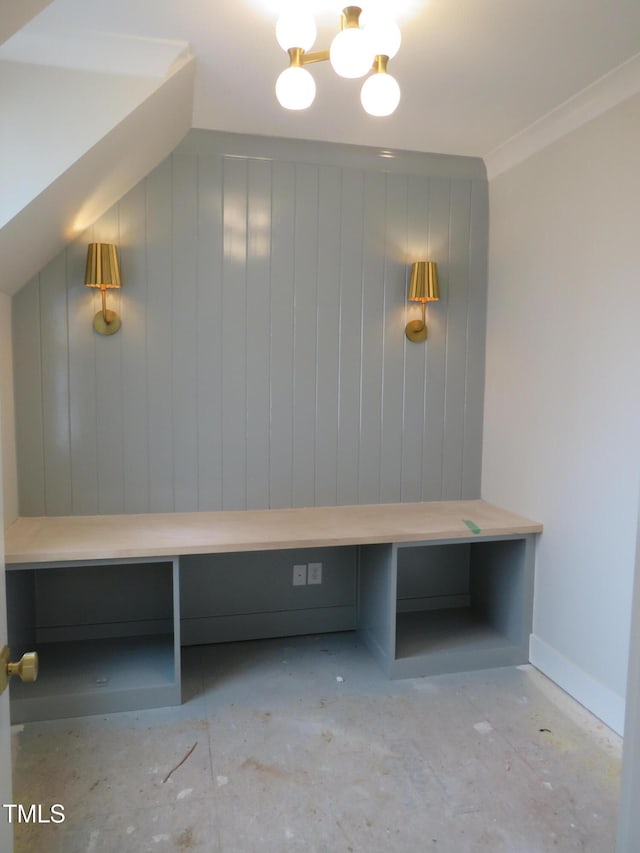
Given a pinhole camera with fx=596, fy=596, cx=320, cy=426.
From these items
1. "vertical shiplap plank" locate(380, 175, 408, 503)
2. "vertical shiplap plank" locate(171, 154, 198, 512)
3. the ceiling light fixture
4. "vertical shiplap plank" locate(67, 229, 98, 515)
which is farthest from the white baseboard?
the ceiling light fixture

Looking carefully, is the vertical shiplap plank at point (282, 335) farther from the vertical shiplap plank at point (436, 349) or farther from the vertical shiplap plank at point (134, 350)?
the vertical shiplap plank at point (436, 349)

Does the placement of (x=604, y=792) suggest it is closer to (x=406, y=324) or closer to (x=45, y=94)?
(x=406, y=324)

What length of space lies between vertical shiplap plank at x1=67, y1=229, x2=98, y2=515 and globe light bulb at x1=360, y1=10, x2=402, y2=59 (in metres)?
1.58

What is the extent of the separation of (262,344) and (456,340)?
3.43ft

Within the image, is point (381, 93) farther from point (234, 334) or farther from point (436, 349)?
point (436, 349)

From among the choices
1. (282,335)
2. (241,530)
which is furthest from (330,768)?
(282,335)

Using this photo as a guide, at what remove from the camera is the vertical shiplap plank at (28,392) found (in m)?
2.65

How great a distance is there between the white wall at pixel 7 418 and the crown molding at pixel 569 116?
2.43 m

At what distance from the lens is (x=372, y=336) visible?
10.1 ft

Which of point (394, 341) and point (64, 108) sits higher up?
point (64, 108)

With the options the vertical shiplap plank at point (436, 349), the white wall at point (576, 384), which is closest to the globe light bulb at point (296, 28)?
the white wall at point (576, 384)

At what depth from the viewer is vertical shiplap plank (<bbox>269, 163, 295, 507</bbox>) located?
291cm

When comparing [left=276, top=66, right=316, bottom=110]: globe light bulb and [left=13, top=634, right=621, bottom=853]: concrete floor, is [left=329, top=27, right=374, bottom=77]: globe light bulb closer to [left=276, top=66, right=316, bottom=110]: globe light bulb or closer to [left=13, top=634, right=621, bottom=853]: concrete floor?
[left=276, top=66, right=316, bottom=110]: globe light bulb

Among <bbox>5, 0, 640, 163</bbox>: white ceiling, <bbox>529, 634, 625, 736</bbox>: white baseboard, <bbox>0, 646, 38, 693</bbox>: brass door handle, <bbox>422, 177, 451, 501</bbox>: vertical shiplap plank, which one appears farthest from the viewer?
<bbox>422, 177, 451, 501</bbox>: vertical shiplap plank
